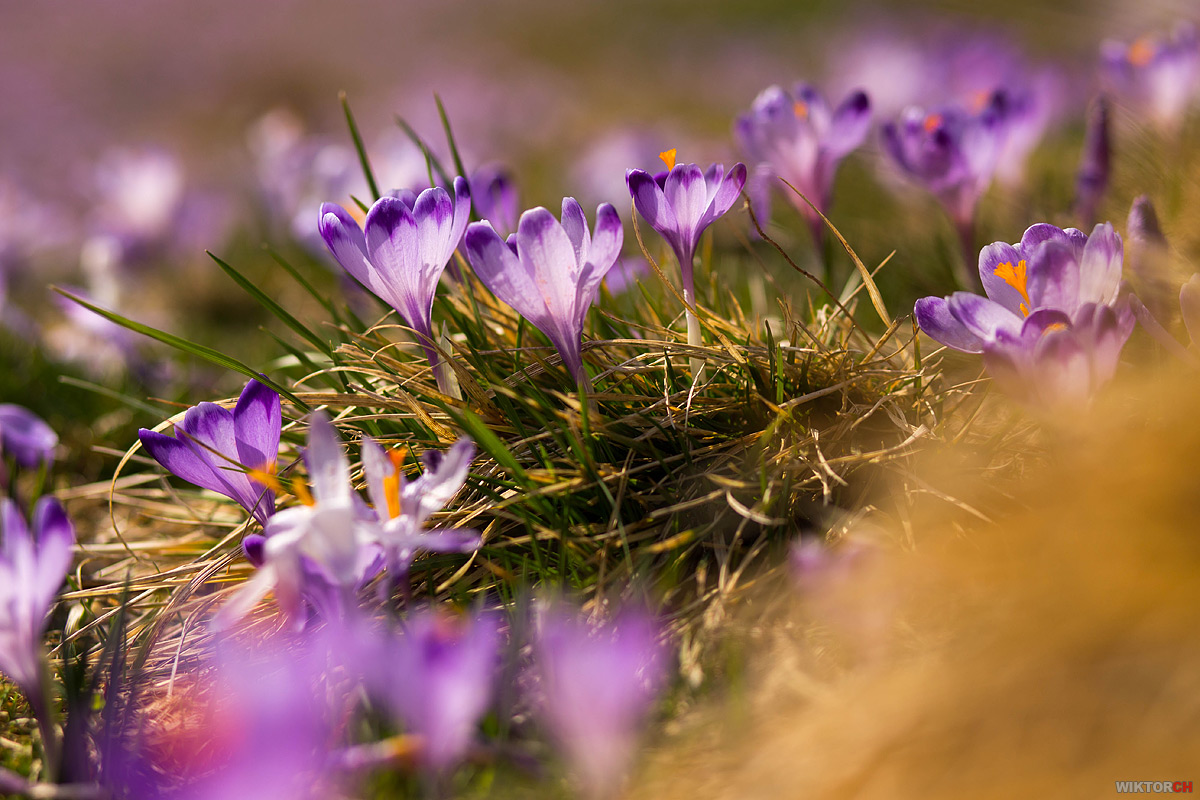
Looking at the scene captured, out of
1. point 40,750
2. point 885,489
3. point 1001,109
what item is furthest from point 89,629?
point 1001,109

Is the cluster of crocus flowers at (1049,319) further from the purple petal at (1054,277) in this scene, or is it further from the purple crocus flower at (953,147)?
the purple crocus flower at (953,147)

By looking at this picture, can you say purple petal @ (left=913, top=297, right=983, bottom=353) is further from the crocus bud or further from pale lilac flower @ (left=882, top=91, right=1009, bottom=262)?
the crocus bud

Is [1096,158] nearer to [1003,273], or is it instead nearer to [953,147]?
[953,147]

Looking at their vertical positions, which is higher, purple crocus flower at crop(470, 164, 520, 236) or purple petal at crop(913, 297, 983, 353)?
purple crocus flower at crop(470, 164, 520, 236)

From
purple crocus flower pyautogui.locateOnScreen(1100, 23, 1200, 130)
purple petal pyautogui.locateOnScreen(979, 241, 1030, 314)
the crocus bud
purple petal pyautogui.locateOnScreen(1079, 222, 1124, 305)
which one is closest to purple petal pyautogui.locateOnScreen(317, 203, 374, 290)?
purple petal pyautogui.locateOnScreen(979, 241, 1030, 314)

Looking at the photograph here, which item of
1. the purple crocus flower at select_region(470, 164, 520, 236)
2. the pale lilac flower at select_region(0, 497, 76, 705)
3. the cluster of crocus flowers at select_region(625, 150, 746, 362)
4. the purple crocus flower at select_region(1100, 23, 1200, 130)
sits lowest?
the pale lilac flower at select_region(0, 497, 76, 705)

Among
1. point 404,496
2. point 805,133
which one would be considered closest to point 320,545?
point 404,496

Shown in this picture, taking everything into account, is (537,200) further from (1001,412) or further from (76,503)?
(1001,412)
